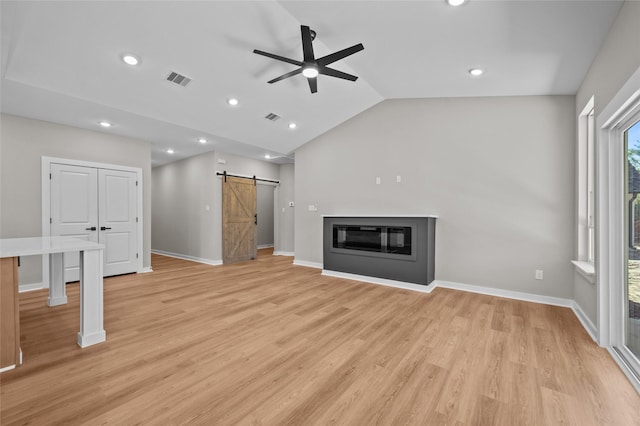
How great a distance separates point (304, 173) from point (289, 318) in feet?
12.2

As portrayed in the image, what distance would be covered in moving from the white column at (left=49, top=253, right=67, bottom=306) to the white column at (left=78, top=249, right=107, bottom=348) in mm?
1444

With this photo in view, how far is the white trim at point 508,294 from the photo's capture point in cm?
359

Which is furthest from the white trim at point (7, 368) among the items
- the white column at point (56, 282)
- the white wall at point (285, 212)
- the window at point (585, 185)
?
the white wall at point (285, 212)

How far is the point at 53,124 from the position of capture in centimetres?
447

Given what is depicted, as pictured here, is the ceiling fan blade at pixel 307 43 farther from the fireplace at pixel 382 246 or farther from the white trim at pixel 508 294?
the white trim at pixel 508 294

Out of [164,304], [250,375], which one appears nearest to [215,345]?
[250,375]

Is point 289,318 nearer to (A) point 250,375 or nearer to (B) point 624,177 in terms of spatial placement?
(A) point 250,375

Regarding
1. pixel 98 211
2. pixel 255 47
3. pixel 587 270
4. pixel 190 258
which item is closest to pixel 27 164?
pixel 98 211

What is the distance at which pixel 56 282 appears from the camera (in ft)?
11.4

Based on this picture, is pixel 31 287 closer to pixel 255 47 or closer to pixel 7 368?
pixel 7 368

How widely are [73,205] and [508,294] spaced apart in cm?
692

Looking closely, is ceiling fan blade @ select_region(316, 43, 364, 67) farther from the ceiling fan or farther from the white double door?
the white double door

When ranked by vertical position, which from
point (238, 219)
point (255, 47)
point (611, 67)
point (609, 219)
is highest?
point (255, 47)

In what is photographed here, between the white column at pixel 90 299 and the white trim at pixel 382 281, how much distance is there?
3398 millimetres
